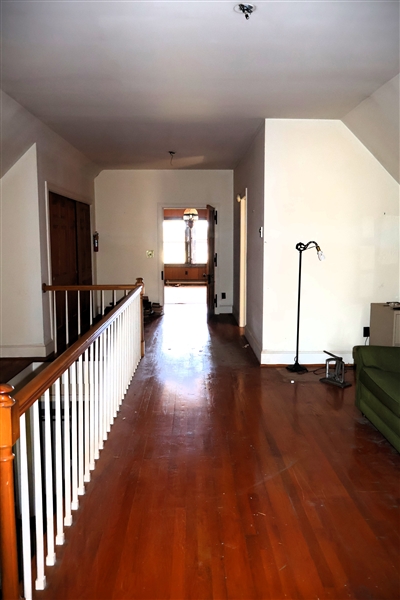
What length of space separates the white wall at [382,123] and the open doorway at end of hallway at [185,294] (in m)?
5.78

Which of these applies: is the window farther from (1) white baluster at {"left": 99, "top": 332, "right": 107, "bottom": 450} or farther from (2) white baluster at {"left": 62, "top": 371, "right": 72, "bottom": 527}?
(2) white baluster at {"left": 62, "top": 371, "right": 72, "bottom": 527}

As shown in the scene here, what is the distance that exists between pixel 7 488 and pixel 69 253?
5.43 metres

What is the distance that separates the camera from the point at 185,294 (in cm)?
1195

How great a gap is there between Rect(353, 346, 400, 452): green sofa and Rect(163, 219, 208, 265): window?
424 inches

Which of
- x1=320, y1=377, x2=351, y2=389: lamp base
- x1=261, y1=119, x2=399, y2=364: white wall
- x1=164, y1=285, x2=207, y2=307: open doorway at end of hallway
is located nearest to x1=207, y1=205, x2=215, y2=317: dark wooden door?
x1=164, y1=285, x2=207, y2=307: open doorway at end of hallway

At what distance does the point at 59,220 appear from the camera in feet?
20.4

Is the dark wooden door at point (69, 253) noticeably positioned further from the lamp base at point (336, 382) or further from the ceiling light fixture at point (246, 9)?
the ceiling light fixture at point (246, 9)

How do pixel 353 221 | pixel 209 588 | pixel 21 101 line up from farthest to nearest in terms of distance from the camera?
1. pixel 353 221
2. pixel 21 101
3. pixel 209 588

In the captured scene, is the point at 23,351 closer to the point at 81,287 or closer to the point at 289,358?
the point at 81,287

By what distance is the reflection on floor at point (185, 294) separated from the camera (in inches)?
418

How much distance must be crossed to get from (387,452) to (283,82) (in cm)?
293

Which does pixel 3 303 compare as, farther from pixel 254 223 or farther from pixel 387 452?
pixel 387 452

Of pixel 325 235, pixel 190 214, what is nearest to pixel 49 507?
pixel 325 235

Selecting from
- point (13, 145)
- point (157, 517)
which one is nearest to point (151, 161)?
point (13, 145)
